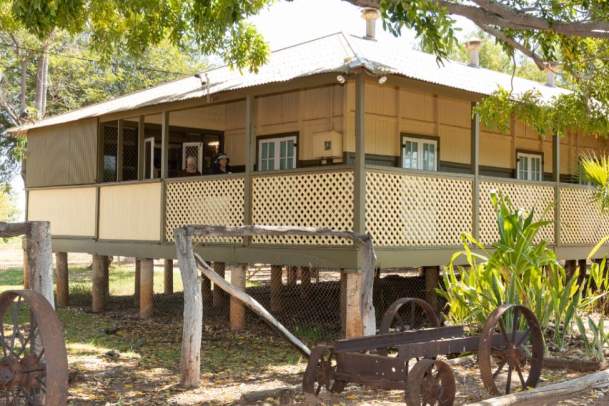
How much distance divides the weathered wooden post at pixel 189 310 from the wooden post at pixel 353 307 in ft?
8.79

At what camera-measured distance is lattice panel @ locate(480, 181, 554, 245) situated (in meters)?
12.6

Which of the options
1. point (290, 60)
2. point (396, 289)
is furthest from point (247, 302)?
point (396, 289)

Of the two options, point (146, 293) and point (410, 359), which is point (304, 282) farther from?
point (410, 359)

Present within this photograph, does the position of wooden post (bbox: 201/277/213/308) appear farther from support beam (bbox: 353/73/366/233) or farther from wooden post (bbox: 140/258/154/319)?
support beam (bbox: 353/73/366/233)

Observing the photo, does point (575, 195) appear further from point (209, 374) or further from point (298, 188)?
point (209, 374)

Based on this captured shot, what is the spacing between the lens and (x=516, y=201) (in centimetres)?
1316

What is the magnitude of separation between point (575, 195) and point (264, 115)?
6491 mm

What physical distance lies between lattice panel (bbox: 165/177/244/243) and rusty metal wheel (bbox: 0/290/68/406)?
6.30 m

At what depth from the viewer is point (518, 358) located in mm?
7441

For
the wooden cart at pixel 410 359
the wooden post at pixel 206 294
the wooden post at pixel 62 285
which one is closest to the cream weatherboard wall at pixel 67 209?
the wooden post at pixel 62 285

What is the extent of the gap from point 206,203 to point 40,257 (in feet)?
20.0

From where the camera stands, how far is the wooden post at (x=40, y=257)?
6411 millimetres

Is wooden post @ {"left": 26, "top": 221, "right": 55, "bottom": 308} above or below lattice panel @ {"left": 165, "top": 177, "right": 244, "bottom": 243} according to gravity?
below

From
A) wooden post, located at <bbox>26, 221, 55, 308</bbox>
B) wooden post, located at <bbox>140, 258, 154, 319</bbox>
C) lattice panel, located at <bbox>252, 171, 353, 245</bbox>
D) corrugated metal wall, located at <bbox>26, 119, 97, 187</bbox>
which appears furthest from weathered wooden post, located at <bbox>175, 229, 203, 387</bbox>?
corrugated metal wall, located at <bbox>26, 119, 97, 187</bbox>
